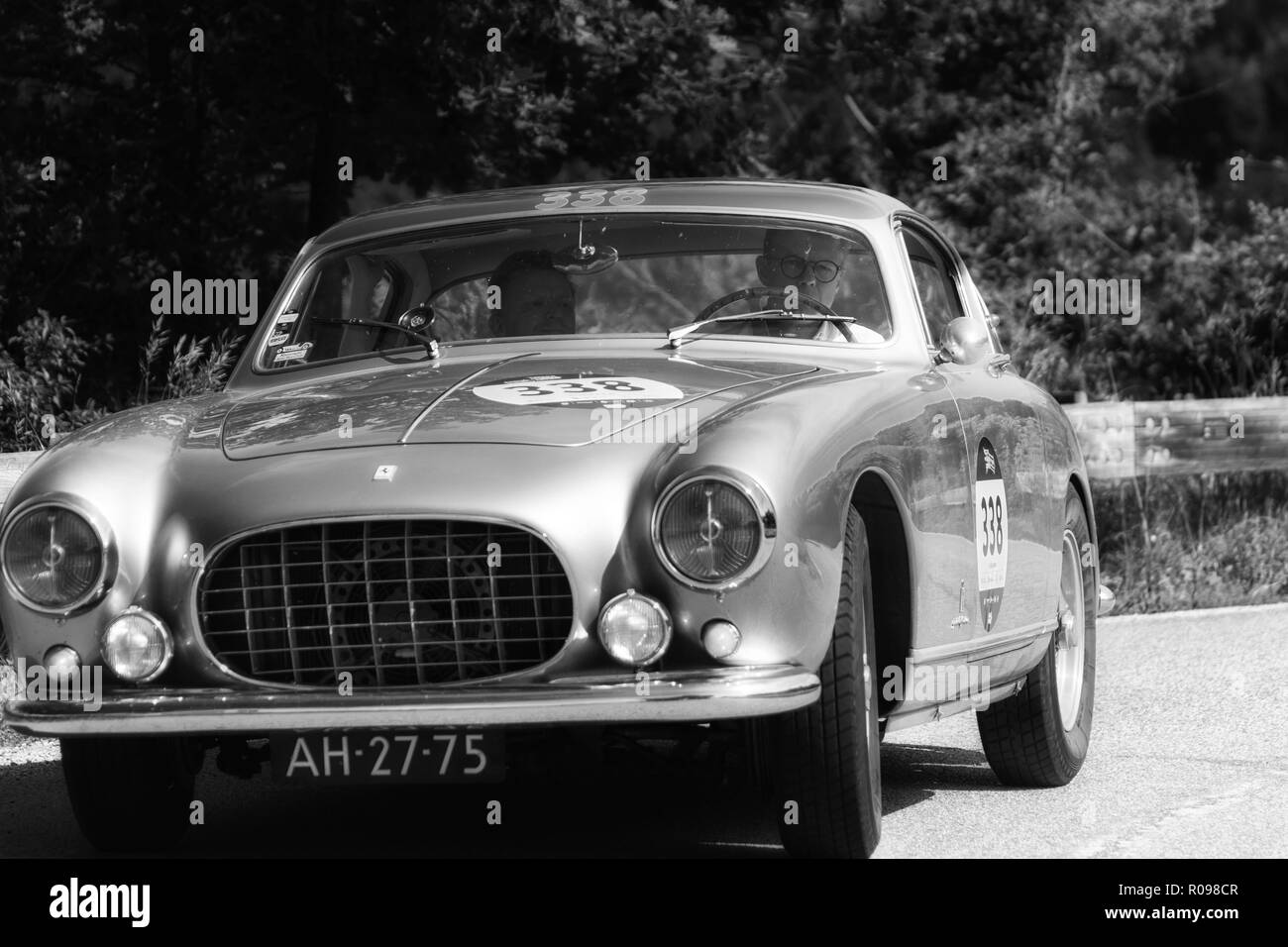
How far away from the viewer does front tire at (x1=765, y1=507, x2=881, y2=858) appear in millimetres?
4555

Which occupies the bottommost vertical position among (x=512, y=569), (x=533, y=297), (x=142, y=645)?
(x=142, y=645)

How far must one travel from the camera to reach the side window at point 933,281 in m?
6.43

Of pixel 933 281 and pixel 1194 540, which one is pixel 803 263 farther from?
pixel 1194 540

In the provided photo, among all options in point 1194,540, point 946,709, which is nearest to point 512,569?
point 946,709

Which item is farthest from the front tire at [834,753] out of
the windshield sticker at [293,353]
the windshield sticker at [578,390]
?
the windshield sticker at [293,353]

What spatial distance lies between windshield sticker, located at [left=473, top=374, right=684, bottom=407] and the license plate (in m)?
0.83

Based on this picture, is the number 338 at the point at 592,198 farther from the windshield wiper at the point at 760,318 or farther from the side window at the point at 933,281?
the side window at the point at 933,281

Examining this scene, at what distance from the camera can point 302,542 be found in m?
4.52

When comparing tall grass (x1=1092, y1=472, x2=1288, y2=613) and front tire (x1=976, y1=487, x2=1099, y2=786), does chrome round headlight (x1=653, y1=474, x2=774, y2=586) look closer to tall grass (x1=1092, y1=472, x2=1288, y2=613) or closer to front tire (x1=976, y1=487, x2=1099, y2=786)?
front tire (x1=976, y1=487, x2=1099, y2=786)

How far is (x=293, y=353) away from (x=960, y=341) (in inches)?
72.3

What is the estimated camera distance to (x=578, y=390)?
16.4 feet

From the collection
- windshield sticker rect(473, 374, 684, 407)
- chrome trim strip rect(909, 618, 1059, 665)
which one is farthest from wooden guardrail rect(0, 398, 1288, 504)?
windshield sticker rect(473, 374, 684, 407)
